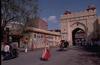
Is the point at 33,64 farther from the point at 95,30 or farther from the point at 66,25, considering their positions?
the point at 66,25

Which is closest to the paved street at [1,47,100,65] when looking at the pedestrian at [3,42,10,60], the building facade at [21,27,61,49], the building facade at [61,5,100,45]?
the pedestrian at [3,42,10,60]

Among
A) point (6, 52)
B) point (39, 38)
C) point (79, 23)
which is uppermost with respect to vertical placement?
point (79, 23)

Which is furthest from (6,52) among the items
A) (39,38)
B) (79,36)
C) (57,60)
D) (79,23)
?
(79,36)

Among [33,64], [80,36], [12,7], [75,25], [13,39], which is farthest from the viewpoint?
[80,36]

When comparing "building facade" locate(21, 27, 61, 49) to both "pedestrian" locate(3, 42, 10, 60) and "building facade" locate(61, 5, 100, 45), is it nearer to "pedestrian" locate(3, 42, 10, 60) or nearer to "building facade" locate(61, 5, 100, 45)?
"building facade" locate(61, 5, 100, 45)

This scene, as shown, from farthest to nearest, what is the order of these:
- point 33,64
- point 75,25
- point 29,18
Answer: point 75,25
point 29,18
point 33,64

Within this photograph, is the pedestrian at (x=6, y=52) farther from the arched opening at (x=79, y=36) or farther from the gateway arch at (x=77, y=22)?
the arched opening at (x=79, y=36)

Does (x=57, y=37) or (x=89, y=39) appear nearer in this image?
(x=89, y=39)

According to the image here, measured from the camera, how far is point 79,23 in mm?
52750

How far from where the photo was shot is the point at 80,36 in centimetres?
7975

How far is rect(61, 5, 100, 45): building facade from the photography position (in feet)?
162

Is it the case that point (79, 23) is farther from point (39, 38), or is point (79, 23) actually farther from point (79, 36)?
point (79, 36)

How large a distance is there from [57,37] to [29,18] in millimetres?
30268

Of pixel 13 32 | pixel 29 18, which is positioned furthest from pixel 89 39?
pixel 29 18
